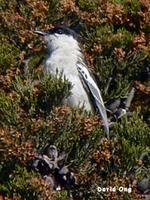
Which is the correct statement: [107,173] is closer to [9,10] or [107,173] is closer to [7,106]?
[7,106]

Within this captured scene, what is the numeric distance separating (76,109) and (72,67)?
132 cm

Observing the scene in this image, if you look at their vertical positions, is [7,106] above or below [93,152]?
above

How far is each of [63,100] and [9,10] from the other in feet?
5.99

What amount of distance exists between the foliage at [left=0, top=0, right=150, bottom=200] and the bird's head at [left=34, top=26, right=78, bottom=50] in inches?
3.5

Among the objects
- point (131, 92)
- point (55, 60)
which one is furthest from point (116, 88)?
point (55, 60)

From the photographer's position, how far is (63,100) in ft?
20.0

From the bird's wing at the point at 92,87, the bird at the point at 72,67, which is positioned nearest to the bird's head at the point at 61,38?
→ the bird at the point at 72,67

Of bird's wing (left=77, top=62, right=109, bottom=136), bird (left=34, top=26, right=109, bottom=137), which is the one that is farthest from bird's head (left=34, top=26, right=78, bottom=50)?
bird's wing (left=77, top=62, right=109, bottom=136)

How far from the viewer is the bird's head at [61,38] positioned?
743cm

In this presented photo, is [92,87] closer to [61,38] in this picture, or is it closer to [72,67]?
[72,67]

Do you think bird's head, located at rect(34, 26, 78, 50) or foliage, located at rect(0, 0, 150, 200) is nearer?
foliage, located at rect(0, 0, 150, 200)

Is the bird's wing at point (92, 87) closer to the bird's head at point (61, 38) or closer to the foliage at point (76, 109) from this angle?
the foliage at point (76, 109)

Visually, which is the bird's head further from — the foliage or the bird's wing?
the bird's wing

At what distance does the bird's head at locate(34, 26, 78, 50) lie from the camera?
7.43m
